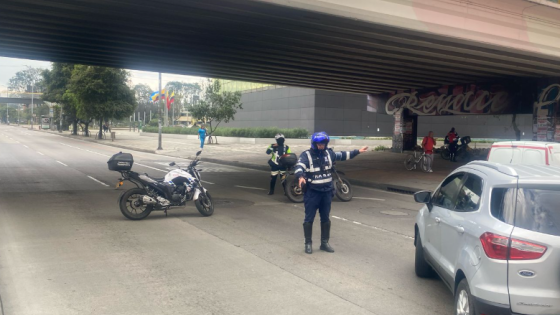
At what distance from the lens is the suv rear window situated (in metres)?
3.81

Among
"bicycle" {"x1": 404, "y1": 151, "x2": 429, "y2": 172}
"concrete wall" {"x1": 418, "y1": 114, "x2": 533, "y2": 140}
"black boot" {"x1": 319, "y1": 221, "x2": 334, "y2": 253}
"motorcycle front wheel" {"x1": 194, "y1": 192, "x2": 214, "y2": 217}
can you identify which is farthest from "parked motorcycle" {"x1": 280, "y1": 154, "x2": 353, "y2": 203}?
"concrete wall" {"x1": 418, "y1": 114, "x2": 533, "y2": 140}

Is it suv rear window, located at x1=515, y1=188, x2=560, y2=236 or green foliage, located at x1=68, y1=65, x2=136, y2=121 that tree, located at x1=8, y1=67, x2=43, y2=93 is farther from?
suv rear window, located at x1=515, y1=188, x2=560, y2=236

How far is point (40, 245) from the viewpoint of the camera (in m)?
7.95

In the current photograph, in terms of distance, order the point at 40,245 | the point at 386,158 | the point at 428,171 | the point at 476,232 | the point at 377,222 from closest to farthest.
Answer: the point at 476,232 < the point at 40,245 < the point at 377,222 < the point at 428,171 < the point at 386,158

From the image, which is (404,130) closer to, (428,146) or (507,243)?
(428,146)

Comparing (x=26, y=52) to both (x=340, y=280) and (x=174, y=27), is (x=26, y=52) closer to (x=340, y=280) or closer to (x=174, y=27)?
(x=174, y=27)

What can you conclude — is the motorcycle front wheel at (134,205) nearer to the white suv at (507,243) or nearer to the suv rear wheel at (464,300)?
the white suv at (507,243)

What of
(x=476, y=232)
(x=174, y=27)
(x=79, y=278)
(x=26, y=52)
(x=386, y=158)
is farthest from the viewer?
(x=386, y=158)

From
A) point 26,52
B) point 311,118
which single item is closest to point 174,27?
point 26,52

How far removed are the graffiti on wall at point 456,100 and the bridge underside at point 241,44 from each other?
42.9 inches

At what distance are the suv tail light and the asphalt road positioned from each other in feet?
5.47

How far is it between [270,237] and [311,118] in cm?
3842

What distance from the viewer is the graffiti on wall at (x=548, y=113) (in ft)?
71.1

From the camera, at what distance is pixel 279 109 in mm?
51625
